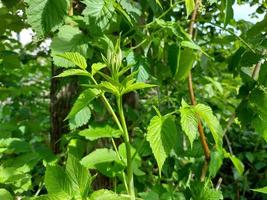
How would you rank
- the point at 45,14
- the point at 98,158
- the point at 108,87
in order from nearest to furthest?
1. the point at 108,87
2. the point at 45,14
3. the point at 98,158

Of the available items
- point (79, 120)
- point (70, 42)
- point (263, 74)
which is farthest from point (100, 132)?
point (263, 74)

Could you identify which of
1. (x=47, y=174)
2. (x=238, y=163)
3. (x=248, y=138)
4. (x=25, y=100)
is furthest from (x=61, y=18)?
(x=248, y=138)

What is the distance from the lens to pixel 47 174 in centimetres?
98

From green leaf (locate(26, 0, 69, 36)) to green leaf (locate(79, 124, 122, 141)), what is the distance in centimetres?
38

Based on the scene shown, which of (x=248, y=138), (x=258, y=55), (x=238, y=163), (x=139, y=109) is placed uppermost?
(x=258, y=55)

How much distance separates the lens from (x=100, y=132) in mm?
1380

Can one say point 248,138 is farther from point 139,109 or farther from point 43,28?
point 43,28

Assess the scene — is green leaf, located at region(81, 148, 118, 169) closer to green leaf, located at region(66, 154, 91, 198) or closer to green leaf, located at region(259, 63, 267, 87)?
green leaf, located at region(66, 154, 91, 198)

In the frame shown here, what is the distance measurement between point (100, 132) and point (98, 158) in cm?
9

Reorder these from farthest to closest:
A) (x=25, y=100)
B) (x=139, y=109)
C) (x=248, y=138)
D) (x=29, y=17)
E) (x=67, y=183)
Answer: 1. (x=248, y=138)
2. (x=25, y=100)
3. (x=139, y=109)
4. (x=29, y=17)
5. (x=67, y=183)

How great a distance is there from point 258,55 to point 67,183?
746 millimetres

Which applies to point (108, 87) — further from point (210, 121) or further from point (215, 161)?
point (215, 161)

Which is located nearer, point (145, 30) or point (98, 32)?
point (98, 32)

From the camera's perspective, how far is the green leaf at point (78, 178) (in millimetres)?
978
